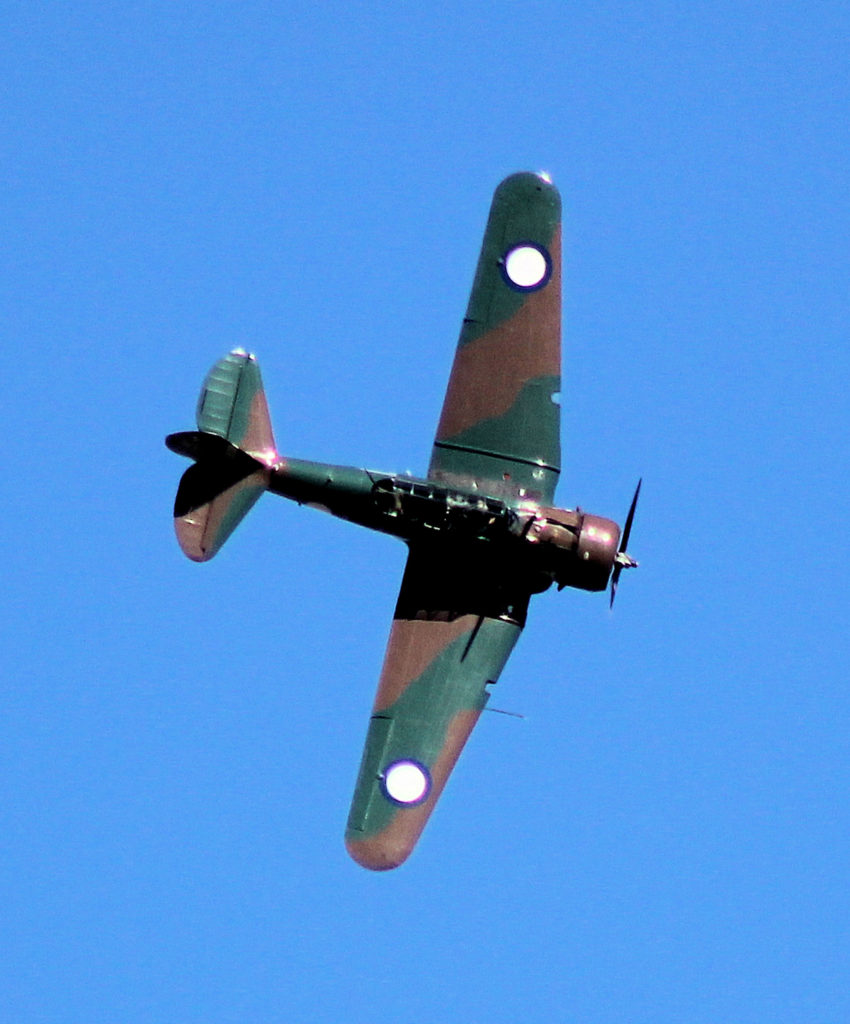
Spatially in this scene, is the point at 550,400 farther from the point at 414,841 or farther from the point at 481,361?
the point at 414,841

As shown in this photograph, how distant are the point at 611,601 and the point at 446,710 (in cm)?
263

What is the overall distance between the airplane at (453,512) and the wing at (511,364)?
19mm

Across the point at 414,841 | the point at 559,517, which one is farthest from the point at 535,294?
the point at 414,841

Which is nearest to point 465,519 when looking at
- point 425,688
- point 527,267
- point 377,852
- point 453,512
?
point 453,512

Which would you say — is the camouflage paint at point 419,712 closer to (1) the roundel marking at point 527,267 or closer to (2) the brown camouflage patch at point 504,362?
(2) the brown camouflage patch at point 504,362

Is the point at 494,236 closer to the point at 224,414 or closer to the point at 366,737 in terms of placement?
the point at 224,414

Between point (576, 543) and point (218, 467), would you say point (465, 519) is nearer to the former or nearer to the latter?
point (576, 543)

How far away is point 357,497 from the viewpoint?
110 ft

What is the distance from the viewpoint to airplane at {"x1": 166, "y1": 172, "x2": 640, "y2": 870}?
33438mm

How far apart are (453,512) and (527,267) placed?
3.63 metres

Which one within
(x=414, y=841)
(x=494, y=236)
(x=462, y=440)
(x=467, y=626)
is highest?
(x=494, y=236)

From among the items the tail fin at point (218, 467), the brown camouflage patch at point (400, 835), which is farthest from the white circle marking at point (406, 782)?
the tail fin at point (218, 467)

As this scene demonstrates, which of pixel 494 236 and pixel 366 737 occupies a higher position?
pixel 494 236

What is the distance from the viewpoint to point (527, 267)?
3453 centimetres
